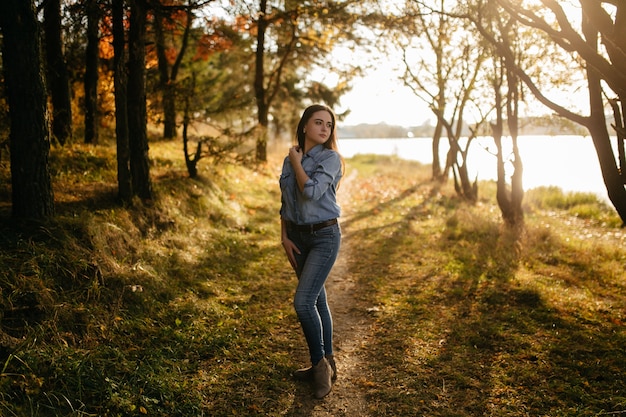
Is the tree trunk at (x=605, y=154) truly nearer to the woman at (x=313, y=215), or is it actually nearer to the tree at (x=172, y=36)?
the woman at (x=313, y=215)

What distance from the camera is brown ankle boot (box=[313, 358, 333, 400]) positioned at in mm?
4012

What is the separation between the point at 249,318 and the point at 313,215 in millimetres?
2385

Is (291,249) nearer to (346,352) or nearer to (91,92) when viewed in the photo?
(346,352)

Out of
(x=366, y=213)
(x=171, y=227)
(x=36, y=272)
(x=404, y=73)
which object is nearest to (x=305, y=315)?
(x=36, y=272)

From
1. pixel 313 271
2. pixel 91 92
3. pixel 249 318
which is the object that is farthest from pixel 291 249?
pixel 91 92

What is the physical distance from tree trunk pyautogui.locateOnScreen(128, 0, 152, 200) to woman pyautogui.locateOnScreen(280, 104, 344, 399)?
5.12 metres

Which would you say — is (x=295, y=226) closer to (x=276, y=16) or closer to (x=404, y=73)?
(x=276, y=16)

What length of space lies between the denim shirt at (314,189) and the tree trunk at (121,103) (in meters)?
4.68

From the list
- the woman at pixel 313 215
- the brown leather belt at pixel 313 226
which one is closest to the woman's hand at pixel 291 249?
the woman at pixel 313 215

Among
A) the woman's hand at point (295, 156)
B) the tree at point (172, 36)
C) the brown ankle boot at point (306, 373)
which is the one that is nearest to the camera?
the woman's hand at point (295, 156)

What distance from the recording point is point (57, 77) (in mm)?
9953

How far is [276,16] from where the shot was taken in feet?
45.1

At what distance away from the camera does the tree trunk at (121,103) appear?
7.56 meters

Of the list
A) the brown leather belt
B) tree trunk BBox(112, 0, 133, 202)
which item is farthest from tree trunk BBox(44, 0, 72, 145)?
the brown leather belt
